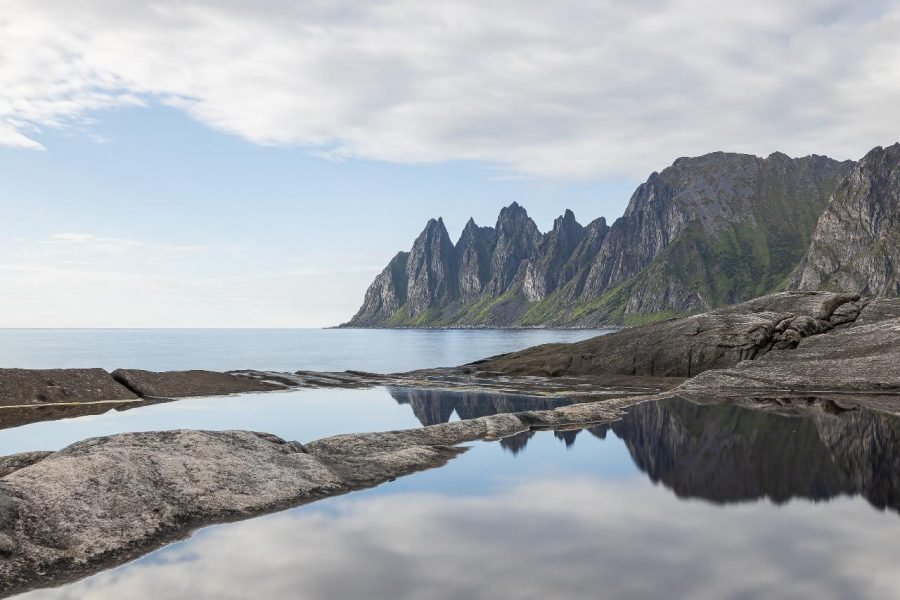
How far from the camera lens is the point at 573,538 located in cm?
1970

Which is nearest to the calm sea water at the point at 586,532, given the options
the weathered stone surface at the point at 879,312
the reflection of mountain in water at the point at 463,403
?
the reflection of mountain in water at the point at 463,403

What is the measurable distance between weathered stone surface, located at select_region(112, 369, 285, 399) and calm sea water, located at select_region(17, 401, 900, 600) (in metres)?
48.4

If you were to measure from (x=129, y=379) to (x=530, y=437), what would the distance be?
48279 mm

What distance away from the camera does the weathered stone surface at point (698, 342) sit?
81.5 meters

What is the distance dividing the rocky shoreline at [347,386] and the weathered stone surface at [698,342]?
23cm

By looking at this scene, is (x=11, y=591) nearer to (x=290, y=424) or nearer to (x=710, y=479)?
(x=710, y=479)

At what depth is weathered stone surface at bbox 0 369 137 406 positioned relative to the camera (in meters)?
58.4

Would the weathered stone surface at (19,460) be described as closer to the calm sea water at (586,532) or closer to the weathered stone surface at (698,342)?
the calm sea water at (586,532)

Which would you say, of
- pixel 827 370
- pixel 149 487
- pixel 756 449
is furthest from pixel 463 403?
pixel 149 487

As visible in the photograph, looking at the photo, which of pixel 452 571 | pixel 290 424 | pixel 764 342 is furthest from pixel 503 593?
pixel 764 342

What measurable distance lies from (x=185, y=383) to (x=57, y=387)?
49.5 ft

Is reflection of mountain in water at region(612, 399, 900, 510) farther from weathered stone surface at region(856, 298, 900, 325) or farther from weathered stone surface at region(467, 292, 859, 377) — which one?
weathered stone surface at region(856, 298, 900, 325)

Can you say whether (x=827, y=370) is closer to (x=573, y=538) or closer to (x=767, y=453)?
(x=767, y=453)

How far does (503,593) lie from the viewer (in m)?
15.2
